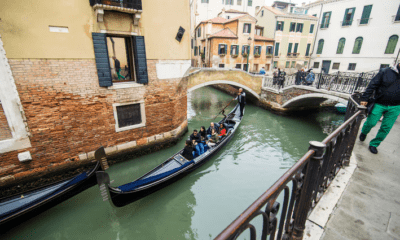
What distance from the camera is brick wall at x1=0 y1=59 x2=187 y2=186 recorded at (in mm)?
3723

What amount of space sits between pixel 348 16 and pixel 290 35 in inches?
156

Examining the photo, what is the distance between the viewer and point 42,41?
3.60 m

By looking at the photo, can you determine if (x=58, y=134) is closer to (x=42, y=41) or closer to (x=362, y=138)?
(x=42, y=41)

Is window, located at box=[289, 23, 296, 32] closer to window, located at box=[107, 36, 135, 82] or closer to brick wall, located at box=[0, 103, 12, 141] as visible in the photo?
window, located at box=[107, 36, 135, 82]

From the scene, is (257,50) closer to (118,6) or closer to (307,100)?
(307,100)

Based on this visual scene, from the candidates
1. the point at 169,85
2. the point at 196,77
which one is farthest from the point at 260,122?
the point at 169,85

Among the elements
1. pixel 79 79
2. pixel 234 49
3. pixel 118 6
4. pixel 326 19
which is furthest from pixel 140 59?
pixel 326 19

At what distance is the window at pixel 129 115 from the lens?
4.91 m

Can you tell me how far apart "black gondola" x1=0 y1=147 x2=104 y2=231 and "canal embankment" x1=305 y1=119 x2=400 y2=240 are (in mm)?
2843

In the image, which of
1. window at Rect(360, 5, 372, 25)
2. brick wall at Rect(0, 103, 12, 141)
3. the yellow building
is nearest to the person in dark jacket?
brick wall at Rect(0, 103, 12, 141)

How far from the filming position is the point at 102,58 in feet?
13.9

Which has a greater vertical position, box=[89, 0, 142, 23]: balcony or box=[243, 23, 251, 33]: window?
box=[243, 23, 251, 33]: window

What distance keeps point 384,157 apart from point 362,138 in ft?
1.54

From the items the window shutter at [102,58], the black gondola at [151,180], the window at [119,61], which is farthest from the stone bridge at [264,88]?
the black gondola at [151,180]
